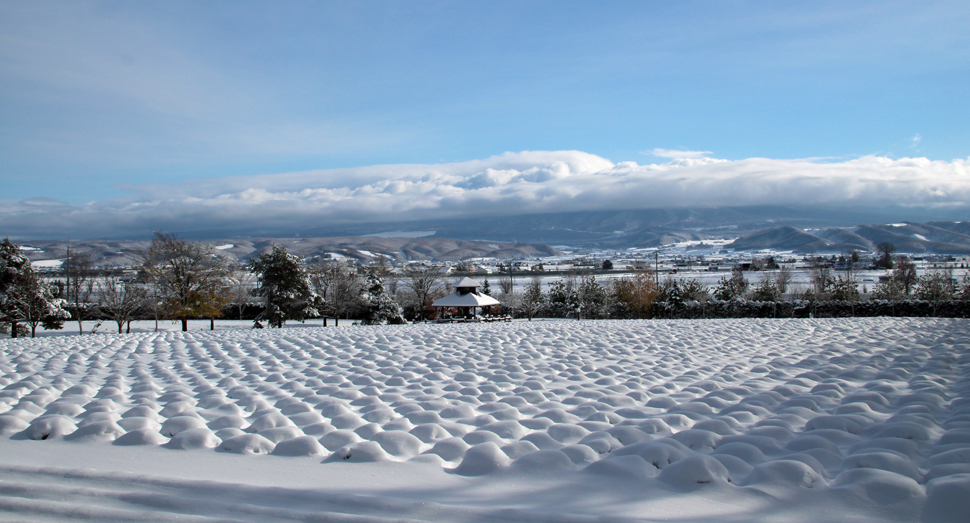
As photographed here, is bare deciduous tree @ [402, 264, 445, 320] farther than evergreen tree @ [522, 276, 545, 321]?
Yes

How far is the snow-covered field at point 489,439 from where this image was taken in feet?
10.9

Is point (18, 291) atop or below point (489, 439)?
below

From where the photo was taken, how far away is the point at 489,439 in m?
4.80

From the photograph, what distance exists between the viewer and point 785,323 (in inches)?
642

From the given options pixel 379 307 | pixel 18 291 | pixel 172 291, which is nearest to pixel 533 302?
pixel 379 307

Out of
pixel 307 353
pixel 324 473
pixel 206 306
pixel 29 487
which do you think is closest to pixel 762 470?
pixel 324 473

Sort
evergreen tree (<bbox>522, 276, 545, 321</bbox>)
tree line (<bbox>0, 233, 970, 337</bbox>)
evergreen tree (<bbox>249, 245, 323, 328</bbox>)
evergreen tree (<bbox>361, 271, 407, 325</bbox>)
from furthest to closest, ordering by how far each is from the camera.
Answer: evergreen tree (<bbox>522, 276, 545, 321</bbox>)
evergreen tree (<bbox>361, 271, 407, 325</bbox>)
evergreen tree (<bbox>249, 245, 323, 328</bbox>)
tree line (<bbox>0, 233, 970, 337</bbox>)

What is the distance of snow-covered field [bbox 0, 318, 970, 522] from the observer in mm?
3309

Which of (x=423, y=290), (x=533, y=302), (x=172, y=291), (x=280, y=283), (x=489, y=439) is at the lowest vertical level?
(x=533, y=302)

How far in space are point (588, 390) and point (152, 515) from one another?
5.34 metres

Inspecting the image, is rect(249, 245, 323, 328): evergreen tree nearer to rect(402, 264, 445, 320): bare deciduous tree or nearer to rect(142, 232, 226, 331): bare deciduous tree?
rect(142, 232, 226, 331): bare deciduous tree

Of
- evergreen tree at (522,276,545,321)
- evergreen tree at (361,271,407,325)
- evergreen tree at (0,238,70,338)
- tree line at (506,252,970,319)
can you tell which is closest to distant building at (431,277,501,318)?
evergreen tree at (361,271,407,325)

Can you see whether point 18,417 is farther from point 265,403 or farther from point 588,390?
point 588,390

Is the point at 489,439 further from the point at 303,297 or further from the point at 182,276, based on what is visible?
the point at 182,276
